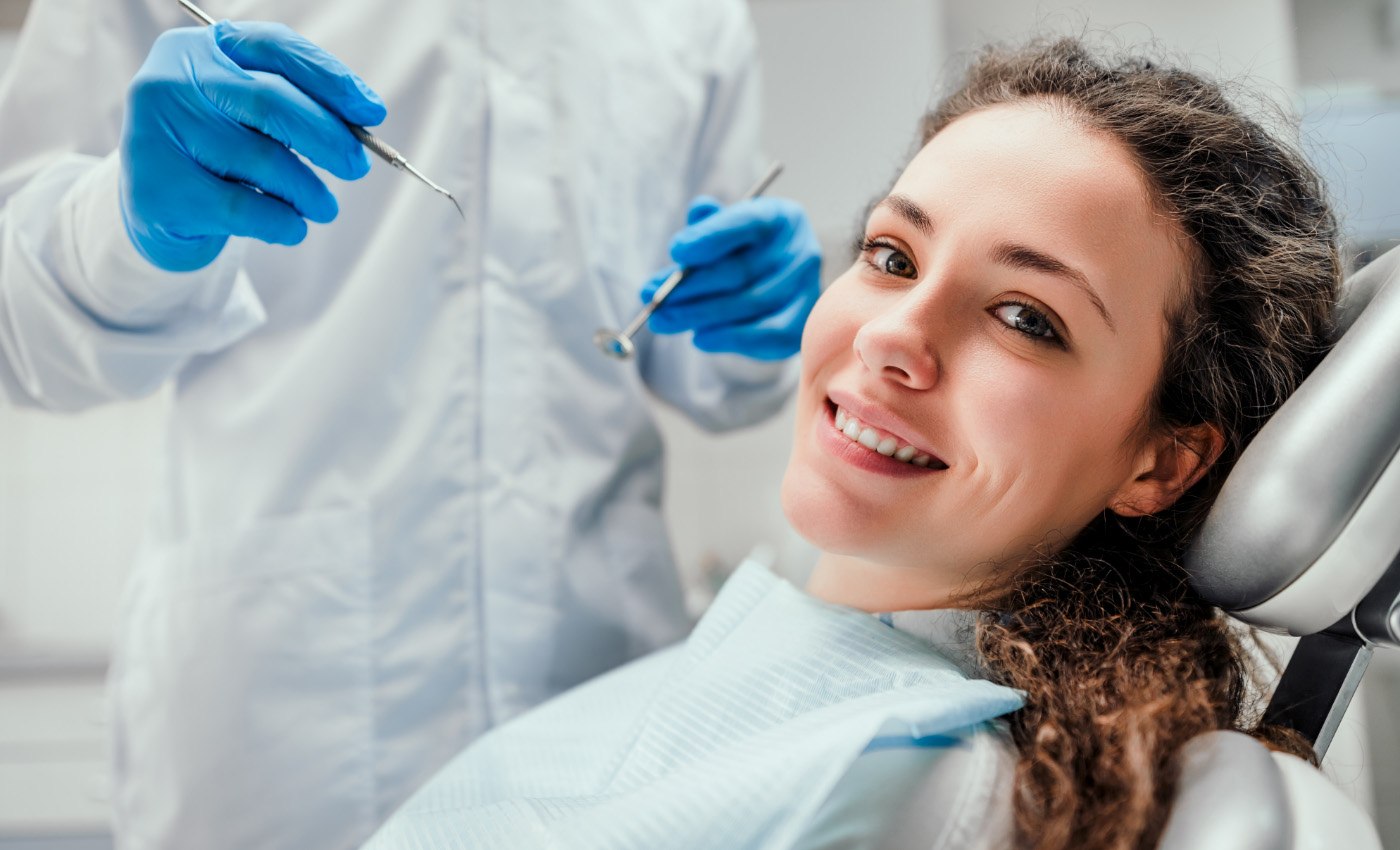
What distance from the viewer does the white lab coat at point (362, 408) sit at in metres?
1.10

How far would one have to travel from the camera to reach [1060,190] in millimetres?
900

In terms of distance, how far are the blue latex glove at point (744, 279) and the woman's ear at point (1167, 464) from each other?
0.53 meters

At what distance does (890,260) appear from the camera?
3.36 feet

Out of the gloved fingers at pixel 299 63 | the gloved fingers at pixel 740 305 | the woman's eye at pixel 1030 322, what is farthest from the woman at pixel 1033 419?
the gloved fingers at pixel 299 63

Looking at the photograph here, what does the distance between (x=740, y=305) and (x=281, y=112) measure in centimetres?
62

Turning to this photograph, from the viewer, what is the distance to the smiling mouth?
923mm

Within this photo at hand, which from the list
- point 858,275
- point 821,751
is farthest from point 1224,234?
point 821,751

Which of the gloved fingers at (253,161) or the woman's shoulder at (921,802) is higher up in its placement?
the gloved fingers at (253,161)

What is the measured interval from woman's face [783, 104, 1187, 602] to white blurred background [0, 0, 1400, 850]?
142 cm

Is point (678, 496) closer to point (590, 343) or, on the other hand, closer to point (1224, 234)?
point (590, 343)

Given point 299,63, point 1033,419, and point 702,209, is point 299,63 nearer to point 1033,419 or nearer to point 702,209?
point 702,209

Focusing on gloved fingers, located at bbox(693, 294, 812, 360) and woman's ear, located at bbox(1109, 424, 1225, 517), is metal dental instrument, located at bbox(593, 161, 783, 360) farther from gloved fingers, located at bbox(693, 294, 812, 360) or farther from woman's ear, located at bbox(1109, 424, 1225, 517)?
woman's ear, located at bbox(1109, 424, 1225, 517)

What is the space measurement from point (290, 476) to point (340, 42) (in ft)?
1.65

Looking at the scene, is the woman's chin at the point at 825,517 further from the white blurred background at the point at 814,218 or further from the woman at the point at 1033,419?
the white blurred background at the point at 814,218
